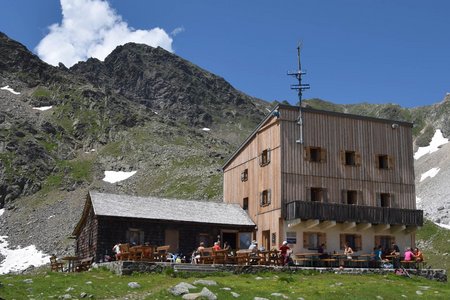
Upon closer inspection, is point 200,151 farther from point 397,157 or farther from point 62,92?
point 397,157

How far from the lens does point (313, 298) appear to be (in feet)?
80.2

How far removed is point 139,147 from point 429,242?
83896 mm

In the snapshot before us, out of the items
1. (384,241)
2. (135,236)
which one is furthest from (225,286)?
(384,241)

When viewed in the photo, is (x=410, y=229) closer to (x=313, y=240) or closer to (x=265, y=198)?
(x=313, y=240)

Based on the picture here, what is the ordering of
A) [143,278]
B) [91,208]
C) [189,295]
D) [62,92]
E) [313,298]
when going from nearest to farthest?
[189,295]
[313,298]
[143,278]
[91,208]
[62,92]

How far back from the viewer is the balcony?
4272cm

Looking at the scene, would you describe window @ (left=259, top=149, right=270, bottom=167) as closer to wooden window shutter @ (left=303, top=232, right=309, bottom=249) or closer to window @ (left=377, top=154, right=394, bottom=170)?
wooden window shutter @ (left=303, top=232, right=309, bottom=249)

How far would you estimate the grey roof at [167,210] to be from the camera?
41844 millimetres

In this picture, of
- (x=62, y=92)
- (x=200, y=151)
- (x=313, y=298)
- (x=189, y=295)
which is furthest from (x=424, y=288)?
(x=62, y=92)

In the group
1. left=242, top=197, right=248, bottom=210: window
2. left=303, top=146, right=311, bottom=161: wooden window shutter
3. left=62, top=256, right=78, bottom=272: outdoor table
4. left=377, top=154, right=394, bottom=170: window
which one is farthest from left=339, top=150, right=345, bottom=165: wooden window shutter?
left=62, top=256, right=78, bottom=272: outdoor table

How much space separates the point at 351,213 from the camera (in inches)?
1740

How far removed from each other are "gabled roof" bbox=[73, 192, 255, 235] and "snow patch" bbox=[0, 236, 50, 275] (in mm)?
43880

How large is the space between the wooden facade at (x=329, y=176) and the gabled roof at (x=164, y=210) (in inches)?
82.6

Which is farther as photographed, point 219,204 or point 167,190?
point 167,190
